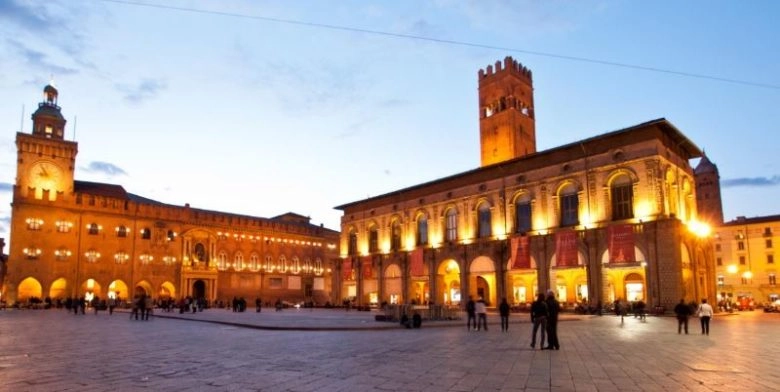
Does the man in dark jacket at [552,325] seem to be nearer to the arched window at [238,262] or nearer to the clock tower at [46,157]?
the clock tower at [46,157]

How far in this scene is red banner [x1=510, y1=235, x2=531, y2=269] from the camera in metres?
43.3

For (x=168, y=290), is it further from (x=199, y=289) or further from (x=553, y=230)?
(x=553, y=230)

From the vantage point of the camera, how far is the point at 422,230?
2186 inches

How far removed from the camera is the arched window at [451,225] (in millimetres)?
51594

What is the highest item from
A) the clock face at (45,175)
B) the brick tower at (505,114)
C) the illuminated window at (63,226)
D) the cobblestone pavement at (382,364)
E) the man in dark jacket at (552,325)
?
the brick tower at (505,114)

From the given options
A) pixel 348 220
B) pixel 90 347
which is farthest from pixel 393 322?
pixel 348 220

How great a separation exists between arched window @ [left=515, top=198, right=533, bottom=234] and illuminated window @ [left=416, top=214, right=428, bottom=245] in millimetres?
11165

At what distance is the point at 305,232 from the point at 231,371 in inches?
2853

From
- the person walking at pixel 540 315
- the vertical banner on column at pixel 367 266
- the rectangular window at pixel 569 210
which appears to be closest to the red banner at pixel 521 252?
the rectangular window at pixel 569 210

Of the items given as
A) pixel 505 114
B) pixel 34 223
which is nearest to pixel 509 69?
pixel 505 114

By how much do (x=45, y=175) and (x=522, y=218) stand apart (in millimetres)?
50081

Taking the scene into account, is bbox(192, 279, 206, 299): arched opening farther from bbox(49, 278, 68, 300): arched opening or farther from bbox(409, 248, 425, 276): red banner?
bbox(409, 248, 425, 276): red banner

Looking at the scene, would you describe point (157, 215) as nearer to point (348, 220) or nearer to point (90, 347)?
point (348, 220)

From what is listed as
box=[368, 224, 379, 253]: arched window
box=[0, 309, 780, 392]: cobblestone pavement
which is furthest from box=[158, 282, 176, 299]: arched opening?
box=[0, 309, 780, 392]: cobblestone pavement
